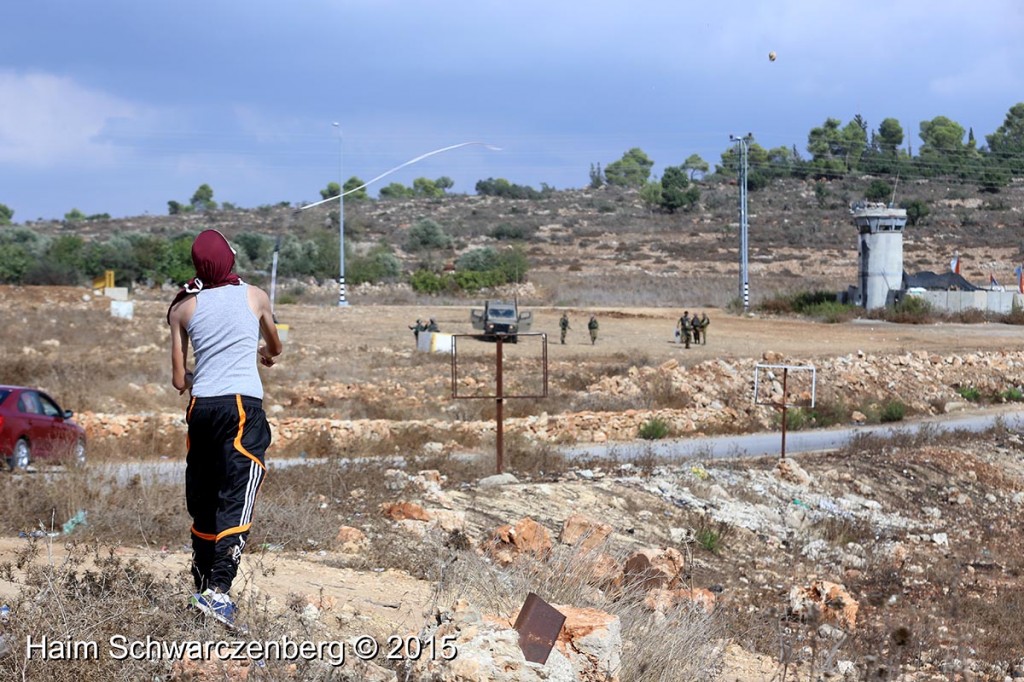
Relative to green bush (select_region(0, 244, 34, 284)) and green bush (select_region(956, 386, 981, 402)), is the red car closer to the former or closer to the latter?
green bush (select_region(956, 386, 981, 402))

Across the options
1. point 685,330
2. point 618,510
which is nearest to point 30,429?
point 618,510

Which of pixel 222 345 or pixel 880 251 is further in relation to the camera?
pixel 880 251

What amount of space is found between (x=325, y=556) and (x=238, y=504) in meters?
3.03

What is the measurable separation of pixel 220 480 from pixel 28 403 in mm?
11811

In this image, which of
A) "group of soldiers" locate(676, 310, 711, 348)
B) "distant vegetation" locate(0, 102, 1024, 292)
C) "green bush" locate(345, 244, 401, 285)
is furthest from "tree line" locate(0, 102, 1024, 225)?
"group of soldiers" locate(676, 310, 711, 348)

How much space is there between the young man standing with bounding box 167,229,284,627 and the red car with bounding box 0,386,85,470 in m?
10.1

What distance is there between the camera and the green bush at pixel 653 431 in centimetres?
2220

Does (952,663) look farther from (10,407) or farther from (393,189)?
(393,189)

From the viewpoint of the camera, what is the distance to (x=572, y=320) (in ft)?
154

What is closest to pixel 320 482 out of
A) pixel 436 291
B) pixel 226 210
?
pixel 436 291

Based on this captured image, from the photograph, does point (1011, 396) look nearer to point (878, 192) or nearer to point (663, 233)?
point (663, 233)

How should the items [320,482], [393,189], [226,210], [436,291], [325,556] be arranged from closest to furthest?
[325,556]
[320,482]
[436,291]
[226,210]
[393,189]

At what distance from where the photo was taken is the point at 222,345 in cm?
525

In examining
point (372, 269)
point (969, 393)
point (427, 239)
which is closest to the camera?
point (969, 393)
